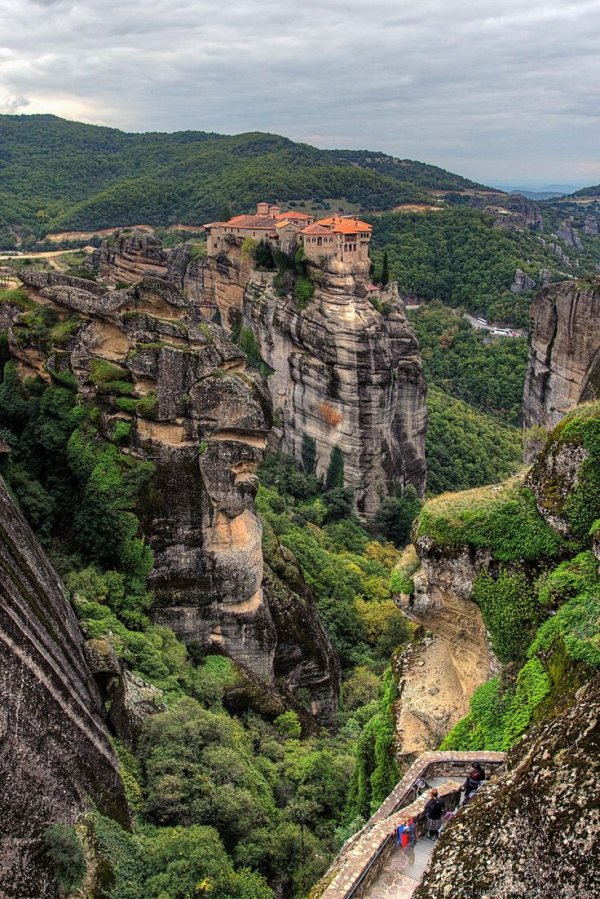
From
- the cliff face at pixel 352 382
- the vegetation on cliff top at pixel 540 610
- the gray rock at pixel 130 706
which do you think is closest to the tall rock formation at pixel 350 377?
the cliff face at pixel 352 382

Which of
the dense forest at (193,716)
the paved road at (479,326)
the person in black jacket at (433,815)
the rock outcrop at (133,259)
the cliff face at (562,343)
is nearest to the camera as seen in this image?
the person in black jacket at (433,815)

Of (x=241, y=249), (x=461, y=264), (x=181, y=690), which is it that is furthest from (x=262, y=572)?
(x=461, y=264)

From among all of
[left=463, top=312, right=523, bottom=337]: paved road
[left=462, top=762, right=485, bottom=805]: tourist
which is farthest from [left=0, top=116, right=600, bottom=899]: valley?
[left=463, top=312, right=523, bottom=337]: paved road

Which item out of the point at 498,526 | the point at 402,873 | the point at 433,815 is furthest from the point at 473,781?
the point at 498,526

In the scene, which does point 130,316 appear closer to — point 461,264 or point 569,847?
point 569,847

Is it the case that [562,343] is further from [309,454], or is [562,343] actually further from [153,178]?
[153,178]

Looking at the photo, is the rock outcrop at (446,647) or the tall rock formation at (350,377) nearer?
the rock outcrop at (446,647)

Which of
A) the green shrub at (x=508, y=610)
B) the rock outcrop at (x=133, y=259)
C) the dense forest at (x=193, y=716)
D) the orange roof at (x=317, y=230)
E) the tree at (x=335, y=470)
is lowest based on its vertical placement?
the tree at (x=335, y=470)

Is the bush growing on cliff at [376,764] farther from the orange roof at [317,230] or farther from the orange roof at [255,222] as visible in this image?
the orange roof at [255,222]
